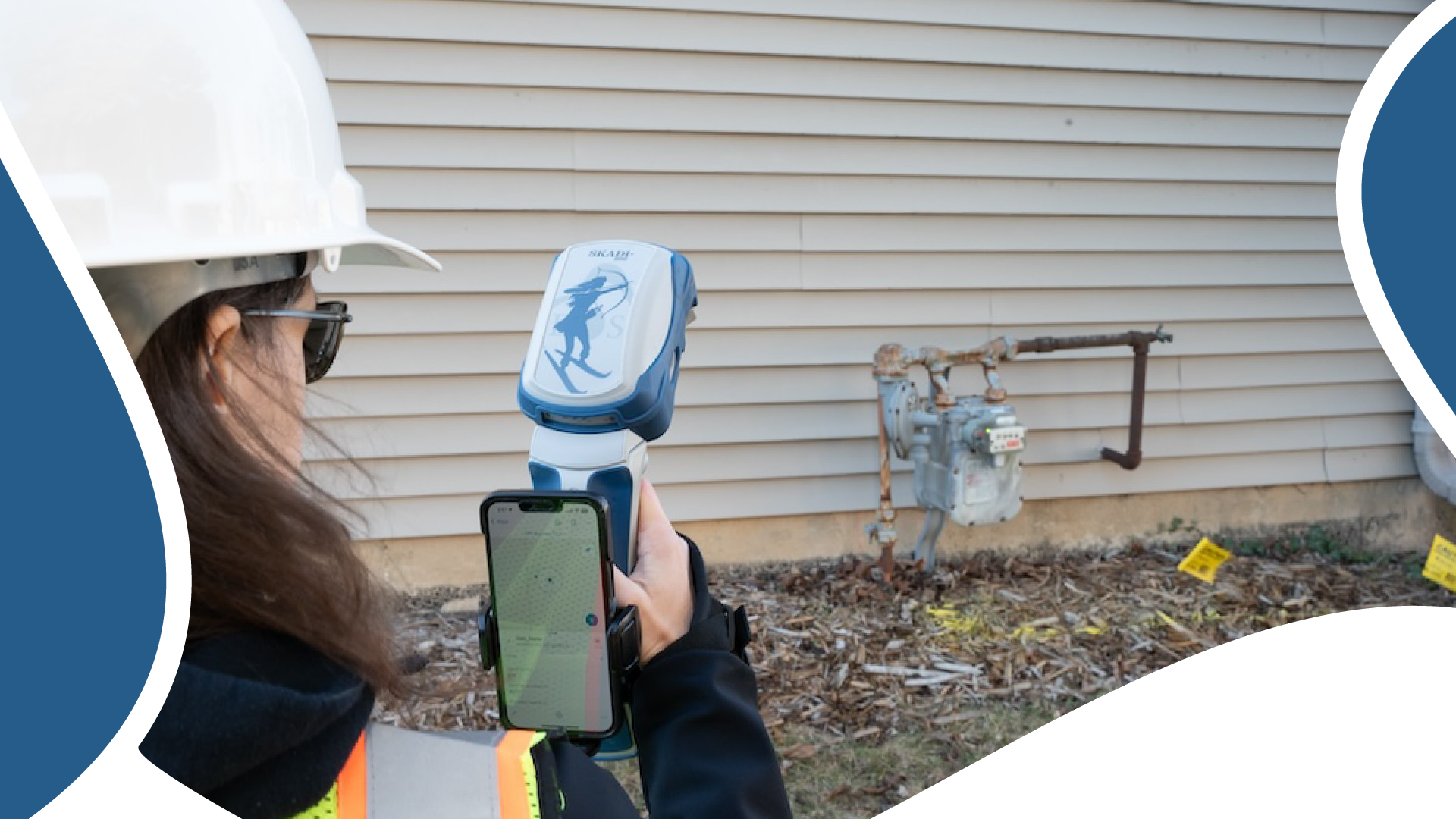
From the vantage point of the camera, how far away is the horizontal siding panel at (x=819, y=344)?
10.5 feet

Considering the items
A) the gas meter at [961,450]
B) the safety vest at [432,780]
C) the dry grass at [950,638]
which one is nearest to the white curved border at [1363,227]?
the safety vest at [432,780]

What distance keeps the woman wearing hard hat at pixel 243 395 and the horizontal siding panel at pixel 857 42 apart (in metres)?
2.31

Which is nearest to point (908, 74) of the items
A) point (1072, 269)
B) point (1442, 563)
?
Answer: point (1072, 269)

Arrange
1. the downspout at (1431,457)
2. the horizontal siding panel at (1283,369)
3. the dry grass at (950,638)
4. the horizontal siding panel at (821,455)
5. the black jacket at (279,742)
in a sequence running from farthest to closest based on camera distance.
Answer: the downspout at (1431,457) → the horizontal siding panel at (1283,369) → the horizontal siding panel at (821,455) → the dry grass at (950,638) → the black jacket at (279,742)

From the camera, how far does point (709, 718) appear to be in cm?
94

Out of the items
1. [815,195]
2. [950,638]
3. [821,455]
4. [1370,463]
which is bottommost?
[950,638]

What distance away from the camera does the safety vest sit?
69cm

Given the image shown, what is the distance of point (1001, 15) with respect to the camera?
347cm

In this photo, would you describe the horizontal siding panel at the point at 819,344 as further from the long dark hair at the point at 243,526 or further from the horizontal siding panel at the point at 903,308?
the long dark hair at the point at 243,526

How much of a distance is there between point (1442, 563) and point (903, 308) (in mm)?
1724

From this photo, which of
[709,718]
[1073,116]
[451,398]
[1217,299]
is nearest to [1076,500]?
[1217,299]

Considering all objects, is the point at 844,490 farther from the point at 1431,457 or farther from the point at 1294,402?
the point at 1431,457

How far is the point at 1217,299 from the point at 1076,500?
2.77ft

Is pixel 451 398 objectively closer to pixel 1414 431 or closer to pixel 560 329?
pixel 560 329
